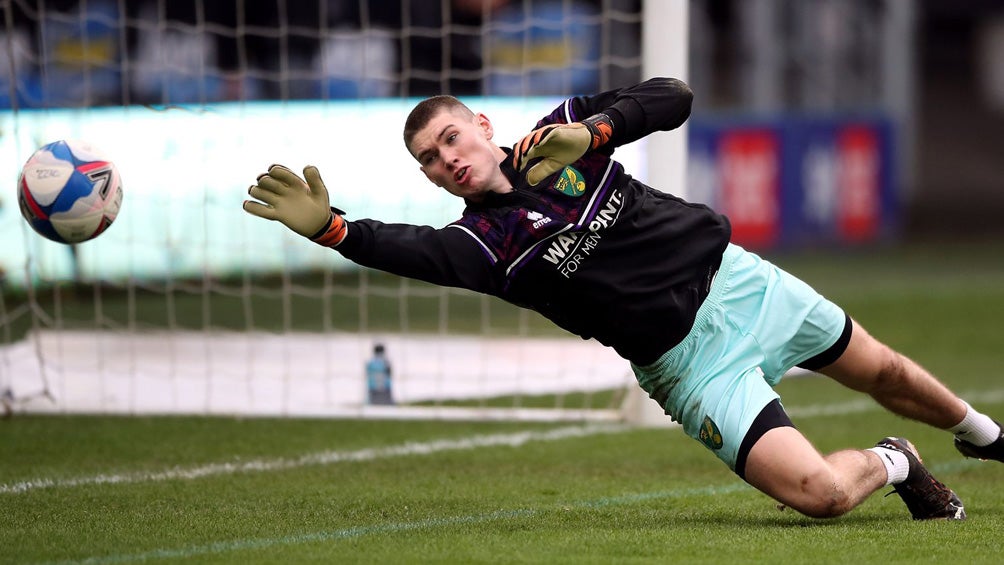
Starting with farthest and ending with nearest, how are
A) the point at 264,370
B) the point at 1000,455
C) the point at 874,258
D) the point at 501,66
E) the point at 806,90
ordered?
the point at 806,90 → the point at 874,258 → the point at 501,66 → the point at 264,370 → the point at 1000,455

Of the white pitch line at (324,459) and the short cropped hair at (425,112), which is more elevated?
the short cropped hair at (425,112)

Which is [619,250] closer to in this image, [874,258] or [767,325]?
[767,325]

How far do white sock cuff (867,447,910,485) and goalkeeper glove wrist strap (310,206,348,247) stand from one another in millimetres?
1967

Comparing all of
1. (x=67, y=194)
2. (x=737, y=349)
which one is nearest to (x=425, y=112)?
(x=737, y=349)

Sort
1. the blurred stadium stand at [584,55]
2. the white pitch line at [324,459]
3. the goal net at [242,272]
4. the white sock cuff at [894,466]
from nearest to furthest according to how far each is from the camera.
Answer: the white sock cuff at [894,466] < the white pitch line at [324,459] < the goal net at [242,272] < the blurred stadium stand at [584,55]

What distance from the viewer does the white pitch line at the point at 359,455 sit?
234 inches

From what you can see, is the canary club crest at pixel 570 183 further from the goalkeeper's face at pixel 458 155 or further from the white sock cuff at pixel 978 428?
the white sock cuff at pixel 978 428

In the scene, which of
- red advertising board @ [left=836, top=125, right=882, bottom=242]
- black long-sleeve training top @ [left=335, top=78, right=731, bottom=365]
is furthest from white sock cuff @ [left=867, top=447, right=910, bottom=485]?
red advertising board @ [left=836, top=125, right=882, bottom=242]

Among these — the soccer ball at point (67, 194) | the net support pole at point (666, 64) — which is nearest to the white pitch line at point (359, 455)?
the soccer ball at point (67, 194)

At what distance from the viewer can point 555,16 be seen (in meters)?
19.2

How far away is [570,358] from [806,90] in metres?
12.3

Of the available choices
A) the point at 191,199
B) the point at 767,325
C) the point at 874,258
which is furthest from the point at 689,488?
the point at 874,258

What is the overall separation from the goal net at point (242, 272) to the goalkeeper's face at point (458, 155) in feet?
8.60

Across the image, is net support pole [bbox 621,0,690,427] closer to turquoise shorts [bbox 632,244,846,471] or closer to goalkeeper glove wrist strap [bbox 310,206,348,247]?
turquoise shorts [bbox 632,244,846,471]
